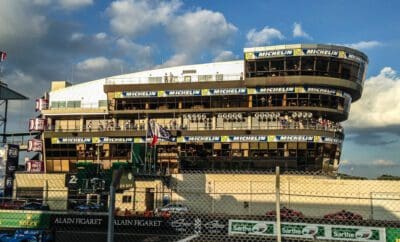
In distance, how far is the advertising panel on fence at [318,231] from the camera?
937 cm

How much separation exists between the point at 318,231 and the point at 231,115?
195ft

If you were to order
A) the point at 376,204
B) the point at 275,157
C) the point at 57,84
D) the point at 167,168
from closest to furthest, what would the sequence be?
1. the point at 376,204
2. the point at 275,157
3. the point at 167,168
4. the point at 57,84

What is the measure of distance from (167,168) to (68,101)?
23743 mm

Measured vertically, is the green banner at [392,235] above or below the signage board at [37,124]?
below

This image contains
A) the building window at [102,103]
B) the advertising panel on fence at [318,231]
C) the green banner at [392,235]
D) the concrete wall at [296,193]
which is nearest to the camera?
the advertising panel on fence at [318,231]

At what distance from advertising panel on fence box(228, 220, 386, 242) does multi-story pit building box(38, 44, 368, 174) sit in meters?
48.8

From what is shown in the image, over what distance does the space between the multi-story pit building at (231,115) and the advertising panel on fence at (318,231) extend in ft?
160

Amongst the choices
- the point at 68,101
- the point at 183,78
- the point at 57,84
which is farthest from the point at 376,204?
the point at 57,84

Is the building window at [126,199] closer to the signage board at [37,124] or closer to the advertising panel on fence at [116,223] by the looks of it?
the signage board at [37,124]

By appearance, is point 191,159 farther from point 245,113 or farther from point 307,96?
point 307,96

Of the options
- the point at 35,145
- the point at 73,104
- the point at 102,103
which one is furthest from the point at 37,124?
the point at 102,103

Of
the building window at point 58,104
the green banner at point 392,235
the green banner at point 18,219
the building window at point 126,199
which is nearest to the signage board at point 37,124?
the building window at point 58,104

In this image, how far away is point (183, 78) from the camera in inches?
2894

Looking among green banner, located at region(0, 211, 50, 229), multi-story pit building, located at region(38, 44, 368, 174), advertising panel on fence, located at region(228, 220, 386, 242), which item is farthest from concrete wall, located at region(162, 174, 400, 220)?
advertising panel on fence, located at region(228, 220, 386, 242)
